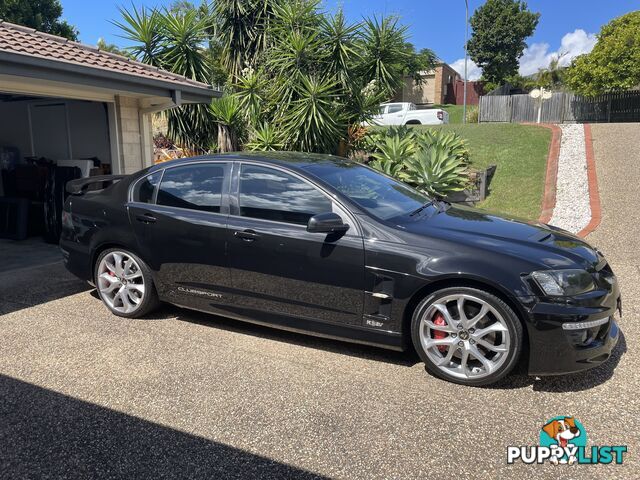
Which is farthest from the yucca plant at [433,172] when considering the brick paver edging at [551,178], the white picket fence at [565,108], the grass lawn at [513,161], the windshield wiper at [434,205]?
the white picket fence at [565,108]

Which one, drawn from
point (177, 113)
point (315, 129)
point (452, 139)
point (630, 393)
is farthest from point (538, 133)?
point (630, 393)

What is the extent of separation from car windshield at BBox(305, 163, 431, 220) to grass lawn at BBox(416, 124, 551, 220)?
15.8 feet

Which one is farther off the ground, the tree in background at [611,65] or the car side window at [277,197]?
the tree in background at [611,65]

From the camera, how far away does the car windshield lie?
3.80m

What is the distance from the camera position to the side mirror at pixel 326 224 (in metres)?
3.41

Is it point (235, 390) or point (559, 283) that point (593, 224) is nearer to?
point (559, 283)

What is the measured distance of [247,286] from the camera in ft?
12.8

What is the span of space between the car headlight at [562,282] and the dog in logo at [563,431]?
2.43ft

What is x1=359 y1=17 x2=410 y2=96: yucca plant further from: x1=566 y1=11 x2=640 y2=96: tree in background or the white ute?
x1=566 y1=11 x2=640 y2=96: tree in background

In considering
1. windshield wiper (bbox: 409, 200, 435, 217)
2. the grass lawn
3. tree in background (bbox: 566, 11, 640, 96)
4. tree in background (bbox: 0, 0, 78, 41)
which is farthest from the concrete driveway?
tree in background (bbox: 0, 0, 78, 41)

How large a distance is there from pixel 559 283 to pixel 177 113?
1071 cm

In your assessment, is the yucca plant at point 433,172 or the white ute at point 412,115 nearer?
the yucca plant at point 433,172

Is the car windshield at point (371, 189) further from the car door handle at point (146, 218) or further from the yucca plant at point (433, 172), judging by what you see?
the yucca plant at point (433, 172)

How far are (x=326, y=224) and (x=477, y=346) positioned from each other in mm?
1277
